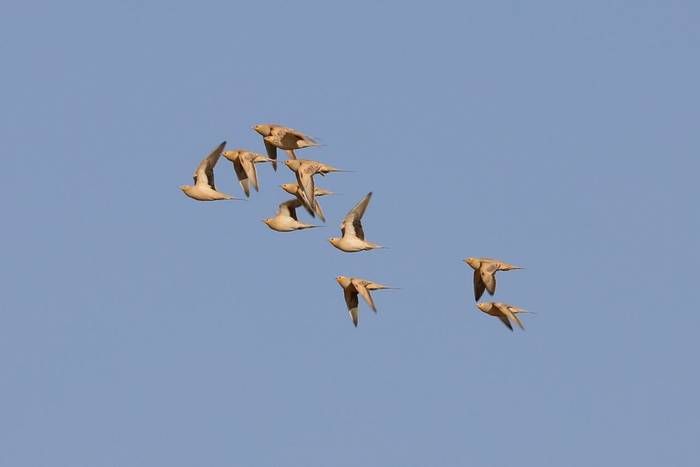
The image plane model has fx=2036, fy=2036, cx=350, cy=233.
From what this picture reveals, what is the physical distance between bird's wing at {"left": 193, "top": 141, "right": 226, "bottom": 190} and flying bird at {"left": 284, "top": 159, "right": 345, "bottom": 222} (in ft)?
7.43

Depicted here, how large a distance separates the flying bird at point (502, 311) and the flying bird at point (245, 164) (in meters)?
8.32

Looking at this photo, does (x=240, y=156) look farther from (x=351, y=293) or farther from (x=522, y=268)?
(x=522, y=268)

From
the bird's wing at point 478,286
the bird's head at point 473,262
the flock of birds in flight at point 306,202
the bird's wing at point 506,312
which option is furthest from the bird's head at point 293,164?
the bird's wing at point 506,312

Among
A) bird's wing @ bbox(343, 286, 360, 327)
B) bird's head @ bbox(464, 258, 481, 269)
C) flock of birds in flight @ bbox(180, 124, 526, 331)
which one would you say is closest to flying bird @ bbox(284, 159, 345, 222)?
flock of birds in flight @ bbox(180, 124, 526, 331)

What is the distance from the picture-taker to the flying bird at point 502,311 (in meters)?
65.4

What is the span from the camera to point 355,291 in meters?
65.8

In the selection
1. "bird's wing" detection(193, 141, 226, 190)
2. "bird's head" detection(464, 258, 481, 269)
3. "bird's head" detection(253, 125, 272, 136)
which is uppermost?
"bird's head" detection(253, 125, 272, 136)

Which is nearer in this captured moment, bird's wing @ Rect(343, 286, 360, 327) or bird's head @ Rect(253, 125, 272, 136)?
bird's wing @ Rect(343, 286, 360, 327)

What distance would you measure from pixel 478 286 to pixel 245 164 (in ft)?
28.5

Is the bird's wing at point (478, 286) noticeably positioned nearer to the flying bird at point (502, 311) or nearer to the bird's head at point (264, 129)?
the flying bird at point (502, 311)

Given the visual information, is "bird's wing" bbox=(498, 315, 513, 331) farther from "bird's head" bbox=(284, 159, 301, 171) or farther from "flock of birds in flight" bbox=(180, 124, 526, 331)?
"bird's head" bbox=(284, 159, 301, 171)

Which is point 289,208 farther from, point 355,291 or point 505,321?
point 505,321

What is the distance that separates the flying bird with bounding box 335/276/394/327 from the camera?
6425 cm

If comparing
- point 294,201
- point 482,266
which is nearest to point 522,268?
point 482,266
